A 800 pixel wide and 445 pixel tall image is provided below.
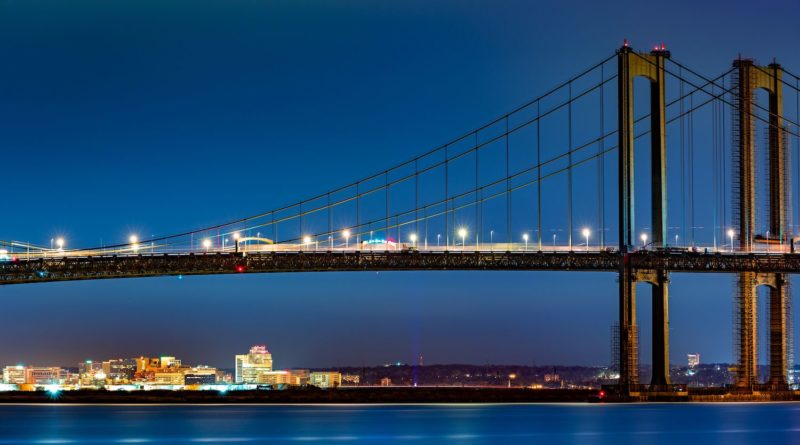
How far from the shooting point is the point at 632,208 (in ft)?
243

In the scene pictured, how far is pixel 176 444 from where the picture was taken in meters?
54.4

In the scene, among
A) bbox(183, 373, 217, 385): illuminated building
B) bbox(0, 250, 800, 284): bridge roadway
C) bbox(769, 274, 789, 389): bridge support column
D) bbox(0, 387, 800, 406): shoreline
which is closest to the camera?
bbox(0, 250, 800, 284): bridge roadway

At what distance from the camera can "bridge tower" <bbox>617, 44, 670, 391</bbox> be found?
241ft

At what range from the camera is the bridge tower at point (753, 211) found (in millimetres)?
77188

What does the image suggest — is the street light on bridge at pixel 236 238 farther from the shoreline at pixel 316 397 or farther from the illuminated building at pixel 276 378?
the illuminated building at pixel 276 378

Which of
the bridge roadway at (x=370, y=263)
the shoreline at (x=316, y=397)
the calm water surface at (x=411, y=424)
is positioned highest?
the bridge roadway at (x=370, y=263)

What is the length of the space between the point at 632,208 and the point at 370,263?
1372 centimetres

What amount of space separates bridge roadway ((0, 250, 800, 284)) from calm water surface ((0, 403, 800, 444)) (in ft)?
22.8

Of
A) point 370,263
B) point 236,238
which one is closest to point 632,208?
point 370,263

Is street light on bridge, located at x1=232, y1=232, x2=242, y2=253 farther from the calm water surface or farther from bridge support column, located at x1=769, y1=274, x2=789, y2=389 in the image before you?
bridge support column, located at x1=769, y1=274, x2=789, y2=389

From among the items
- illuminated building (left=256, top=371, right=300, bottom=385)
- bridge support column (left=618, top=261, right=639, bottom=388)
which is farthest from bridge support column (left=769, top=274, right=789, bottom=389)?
illuminated building (left=256, top=371, right=300, bottom=385)

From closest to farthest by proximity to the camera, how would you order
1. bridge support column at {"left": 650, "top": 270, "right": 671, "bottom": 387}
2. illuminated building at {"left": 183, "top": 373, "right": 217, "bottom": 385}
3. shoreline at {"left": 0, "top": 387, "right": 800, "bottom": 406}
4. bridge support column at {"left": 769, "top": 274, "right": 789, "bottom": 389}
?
bridge support column at {"left": 650, "top": 270, "right": 671, "bottom": 387}
bridge support column at {"left": 769, "top": 274, "right": 789, "bottom": 389}
shoreline at {"left": 0, "top": 387, "right": 800, "bottom": 406}
illuminated building at {"left": 183, "top": 373, "right": 217, "bottom": 385}

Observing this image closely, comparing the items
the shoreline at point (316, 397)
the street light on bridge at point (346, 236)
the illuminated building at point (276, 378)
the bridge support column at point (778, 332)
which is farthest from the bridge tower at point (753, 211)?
the illuminated building at point (276, 378)

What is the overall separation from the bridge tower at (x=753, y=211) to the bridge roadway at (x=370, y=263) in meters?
1.59
